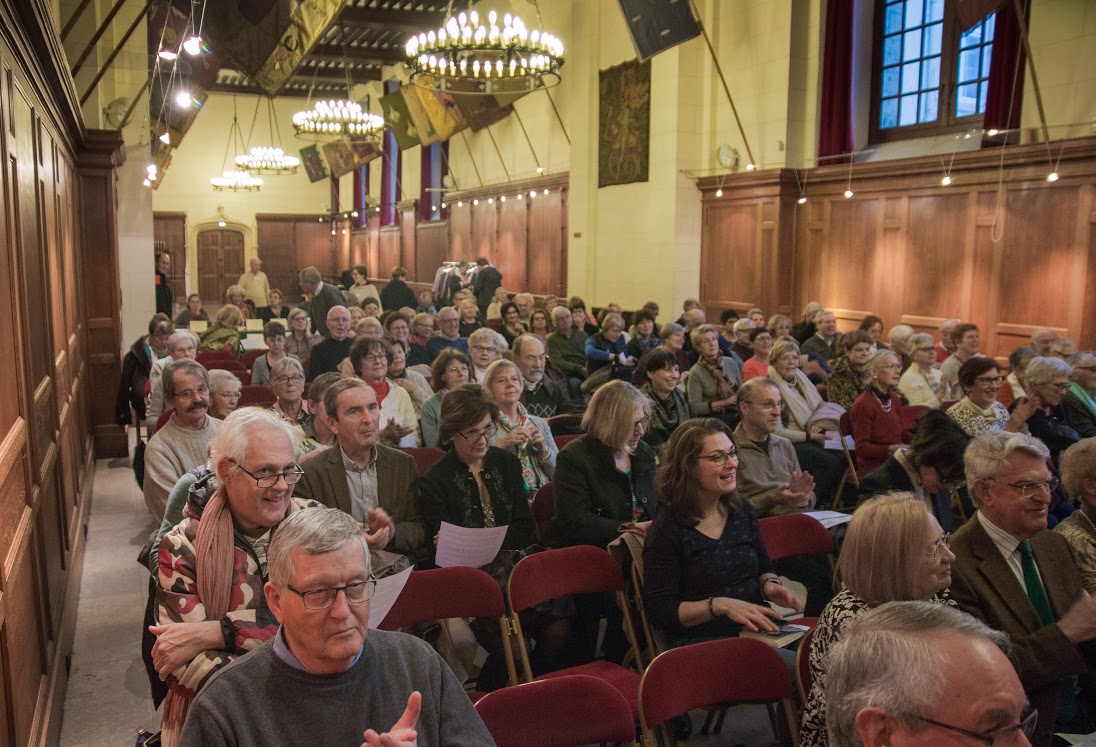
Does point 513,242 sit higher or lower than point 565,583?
higher

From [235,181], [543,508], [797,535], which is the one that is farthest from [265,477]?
[235,181]

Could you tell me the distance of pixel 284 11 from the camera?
9055 mm

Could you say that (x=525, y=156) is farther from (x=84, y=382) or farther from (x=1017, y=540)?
(x=1017, y=540)

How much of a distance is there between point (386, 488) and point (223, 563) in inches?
60.4

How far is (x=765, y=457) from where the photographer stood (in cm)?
526

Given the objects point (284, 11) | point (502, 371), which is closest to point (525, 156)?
point (284, 11)

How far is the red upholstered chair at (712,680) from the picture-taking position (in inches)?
114

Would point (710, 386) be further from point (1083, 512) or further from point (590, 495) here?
point (1083, 512)

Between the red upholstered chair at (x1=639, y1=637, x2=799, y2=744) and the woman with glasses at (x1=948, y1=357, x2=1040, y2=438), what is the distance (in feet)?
10.9

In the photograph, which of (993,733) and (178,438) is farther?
(178,438)

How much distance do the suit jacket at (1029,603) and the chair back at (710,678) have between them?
29.5 inches

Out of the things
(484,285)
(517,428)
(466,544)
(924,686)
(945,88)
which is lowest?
(466,544)

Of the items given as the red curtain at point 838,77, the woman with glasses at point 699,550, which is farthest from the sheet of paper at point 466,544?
the red curtain at point 838,77

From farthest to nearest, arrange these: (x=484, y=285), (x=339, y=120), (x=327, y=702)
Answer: (x=339, y=120)
(x=484, y=285)
(x=327, y=702)
